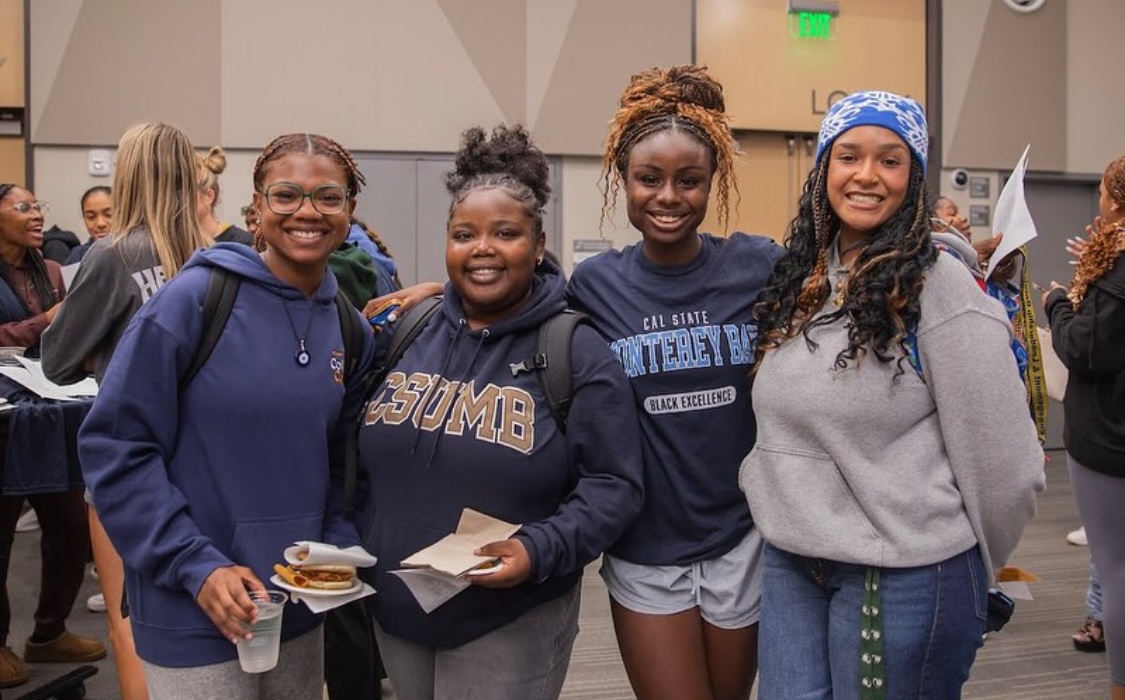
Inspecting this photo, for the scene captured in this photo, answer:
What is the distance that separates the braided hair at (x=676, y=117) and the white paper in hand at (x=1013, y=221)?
645 millimetres

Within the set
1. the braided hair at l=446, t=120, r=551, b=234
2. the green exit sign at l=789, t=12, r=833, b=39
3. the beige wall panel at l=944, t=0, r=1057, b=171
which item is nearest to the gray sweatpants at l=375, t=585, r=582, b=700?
the braided hair at l=446, t=120, r=551, b=234

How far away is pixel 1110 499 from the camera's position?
301 cm

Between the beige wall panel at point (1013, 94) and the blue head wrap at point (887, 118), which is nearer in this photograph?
the blue head wrap at point (887, 118)

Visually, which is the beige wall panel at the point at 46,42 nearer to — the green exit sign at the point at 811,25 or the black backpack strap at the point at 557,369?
the green exit sign at the point at 811,25

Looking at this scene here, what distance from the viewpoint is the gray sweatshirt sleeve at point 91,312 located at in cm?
262

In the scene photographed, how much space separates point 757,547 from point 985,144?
755cm

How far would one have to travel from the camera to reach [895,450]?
1.76 meters

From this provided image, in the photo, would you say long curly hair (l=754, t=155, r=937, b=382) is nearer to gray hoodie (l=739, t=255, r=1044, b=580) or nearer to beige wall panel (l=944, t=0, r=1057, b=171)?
gray hoodie (l=739, t=255, r=1044, b=580)

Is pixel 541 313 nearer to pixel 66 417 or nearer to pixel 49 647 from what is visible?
pixel 66 417

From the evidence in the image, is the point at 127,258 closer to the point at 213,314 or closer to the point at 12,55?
the point at 213,314

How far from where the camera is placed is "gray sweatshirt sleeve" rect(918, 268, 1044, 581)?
1.69 m

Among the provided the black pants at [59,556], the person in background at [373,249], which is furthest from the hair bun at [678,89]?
the black pants at [59,556]

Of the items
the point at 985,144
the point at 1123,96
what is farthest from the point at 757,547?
the point at 1123,96

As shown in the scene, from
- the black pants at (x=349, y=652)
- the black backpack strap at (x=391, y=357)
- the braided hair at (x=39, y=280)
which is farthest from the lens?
the braided hair at (x=39, y=280)
